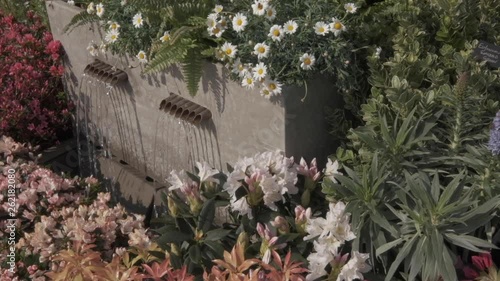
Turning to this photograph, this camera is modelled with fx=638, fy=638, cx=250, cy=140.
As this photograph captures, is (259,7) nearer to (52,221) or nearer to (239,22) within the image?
(239,22)

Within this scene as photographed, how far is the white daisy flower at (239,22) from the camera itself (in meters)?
3.32

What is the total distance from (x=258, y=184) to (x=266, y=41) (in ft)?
2.83

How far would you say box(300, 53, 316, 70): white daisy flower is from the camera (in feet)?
10.4

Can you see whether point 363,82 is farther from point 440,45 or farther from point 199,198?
point 199,198

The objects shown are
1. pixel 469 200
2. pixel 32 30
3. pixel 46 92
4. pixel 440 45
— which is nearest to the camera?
pixel 469 200

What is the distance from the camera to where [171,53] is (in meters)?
3.54

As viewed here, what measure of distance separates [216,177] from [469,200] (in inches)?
45.2

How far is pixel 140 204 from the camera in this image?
14.2 ft

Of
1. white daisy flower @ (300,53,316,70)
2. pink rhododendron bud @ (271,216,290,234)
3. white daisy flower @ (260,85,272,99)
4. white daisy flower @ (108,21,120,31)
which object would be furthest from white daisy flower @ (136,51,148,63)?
pink rhododendron bud @ (271,216,290,234)

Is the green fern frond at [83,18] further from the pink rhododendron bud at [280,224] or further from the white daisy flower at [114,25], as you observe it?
the pink rhododendron bud at [280,224]

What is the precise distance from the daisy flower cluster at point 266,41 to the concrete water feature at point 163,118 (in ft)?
0.35

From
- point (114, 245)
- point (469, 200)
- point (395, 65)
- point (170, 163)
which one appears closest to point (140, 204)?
point (170, 163)

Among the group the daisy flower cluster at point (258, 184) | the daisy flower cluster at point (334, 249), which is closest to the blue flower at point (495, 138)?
the daisy flower cluster at point (334, 249)

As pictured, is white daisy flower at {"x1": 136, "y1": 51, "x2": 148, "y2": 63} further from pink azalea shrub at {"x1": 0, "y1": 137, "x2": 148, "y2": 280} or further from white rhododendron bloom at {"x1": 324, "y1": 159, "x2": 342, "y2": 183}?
white rhododendron bloom at {"x1": 324, "y1": 159, "x2": 342, "y2": 183}
